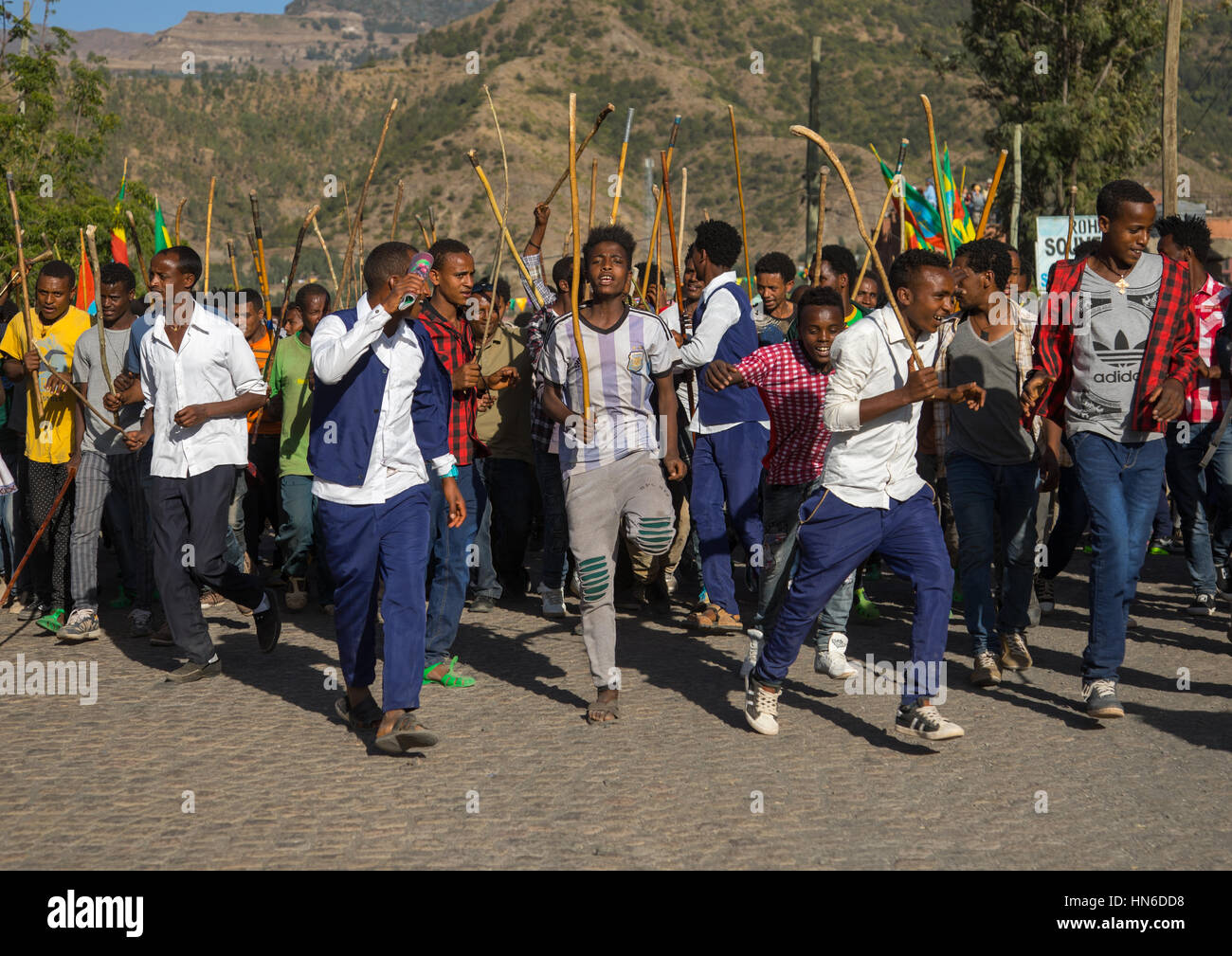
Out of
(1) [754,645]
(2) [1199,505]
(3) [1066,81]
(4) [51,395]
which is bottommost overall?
(1) [754,645]

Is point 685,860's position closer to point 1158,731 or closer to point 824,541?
point 824,541

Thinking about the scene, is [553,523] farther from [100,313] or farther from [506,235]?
[100,313]

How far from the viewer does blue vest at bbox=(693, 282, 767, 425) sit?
8.12 m

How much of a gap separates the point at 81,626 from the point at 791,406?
4217 millimetres

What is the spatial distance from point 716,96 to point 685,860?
10363cm

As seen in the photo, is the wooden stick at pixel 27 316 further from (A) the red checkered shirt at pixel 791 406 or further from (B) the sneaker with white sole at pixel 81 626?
(A) the red checkered shirt at pixel 791 406

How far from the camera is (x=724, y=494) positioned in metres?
8.27

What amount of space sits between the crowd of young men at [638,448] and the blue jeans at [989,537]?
15 mm


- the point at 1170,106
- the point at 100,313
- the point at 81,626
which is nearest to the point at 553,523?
the point at 81,626

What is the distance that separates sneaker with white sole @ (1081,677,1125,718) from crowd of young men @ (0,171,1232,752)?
1 centimetres

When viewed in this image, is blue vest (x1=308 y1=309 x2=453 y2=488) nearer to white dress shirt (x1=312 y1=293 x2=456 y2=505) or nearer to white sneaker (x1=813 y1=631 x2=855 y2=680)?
white dress shirt (x1=312 y1=293 x2=456 y2=505)

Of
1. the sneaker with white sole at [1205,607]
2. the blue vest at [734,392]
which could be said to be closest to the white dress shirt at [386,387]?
the blue vest at [734,392]

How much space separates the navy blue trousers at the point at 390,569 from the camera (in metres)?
5.88

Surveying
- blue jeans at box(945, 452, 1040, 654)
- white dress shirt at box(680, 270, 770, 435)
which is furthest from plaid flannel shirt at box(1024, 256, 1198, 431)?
white dress shirt at box(680, 270, 770, 435)
